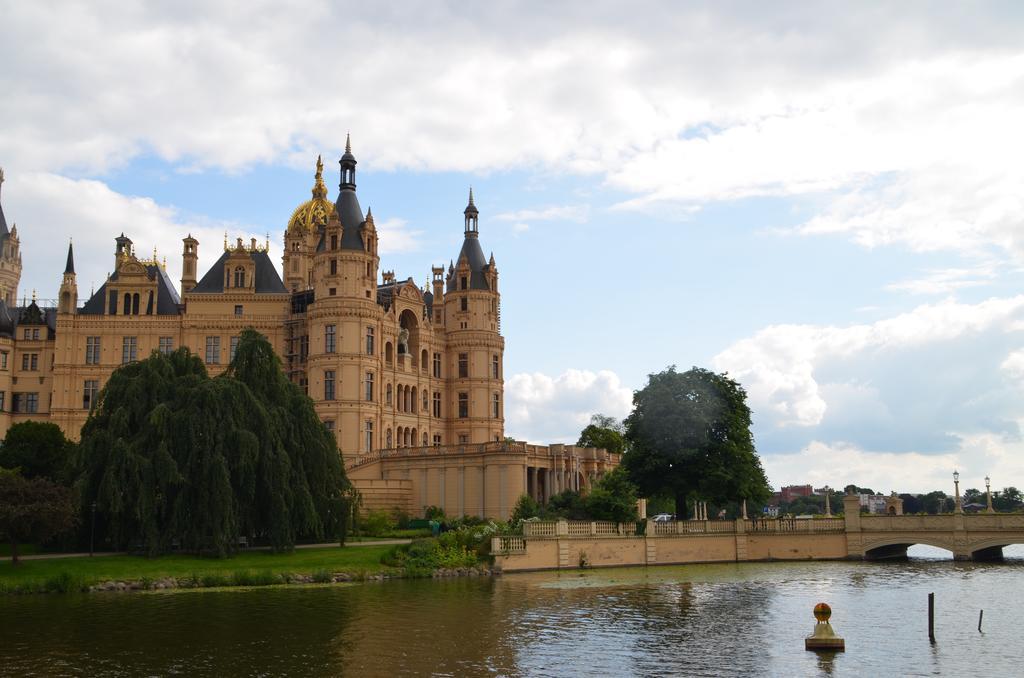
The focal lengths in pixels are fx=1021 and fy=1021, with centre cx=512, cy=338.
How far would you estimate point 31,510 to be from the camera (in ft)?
134

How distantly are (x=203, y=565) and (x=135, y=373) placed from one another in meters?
11.4

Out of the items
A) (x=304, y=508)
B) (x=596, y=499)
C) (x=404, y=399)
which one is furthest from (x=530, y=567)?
(x=404, y=399)

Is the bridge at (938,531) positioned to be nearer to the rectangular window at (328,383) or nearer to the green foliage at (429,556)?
the green foliage at (429,556)

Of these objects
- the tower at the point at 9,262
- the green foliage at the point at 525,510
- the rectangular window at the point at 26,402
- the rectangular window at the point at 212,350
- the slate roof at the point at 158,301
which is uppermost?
the tower at the point at 9,262

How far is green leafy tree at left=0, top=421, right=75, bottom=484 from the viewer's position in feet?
183

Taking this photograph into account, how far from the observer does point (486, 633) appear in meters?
29.3

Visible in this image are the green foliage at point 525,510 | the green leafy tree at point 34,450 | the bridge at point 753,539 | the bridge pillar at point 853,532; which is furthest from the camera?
the green foliage at point 525,510

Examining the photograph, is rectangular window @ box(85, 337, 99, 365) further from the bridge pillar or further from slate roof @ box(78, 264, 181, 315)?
the bridge pillar

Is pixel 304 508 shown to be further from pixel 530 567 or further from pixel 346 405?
pixel 346 405

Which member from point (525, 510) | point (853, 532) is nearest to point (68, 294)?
point (525, 510)

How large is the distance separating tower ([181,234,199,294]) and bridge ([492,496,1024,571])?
43119 millimetres

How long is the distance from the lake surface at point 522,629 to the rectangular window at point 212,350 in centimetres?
4124

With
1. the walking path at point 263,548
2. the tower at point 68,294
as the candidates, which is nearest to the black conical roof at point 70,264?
the tower at point 68,294

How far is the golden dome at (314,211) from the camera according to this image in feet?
317
